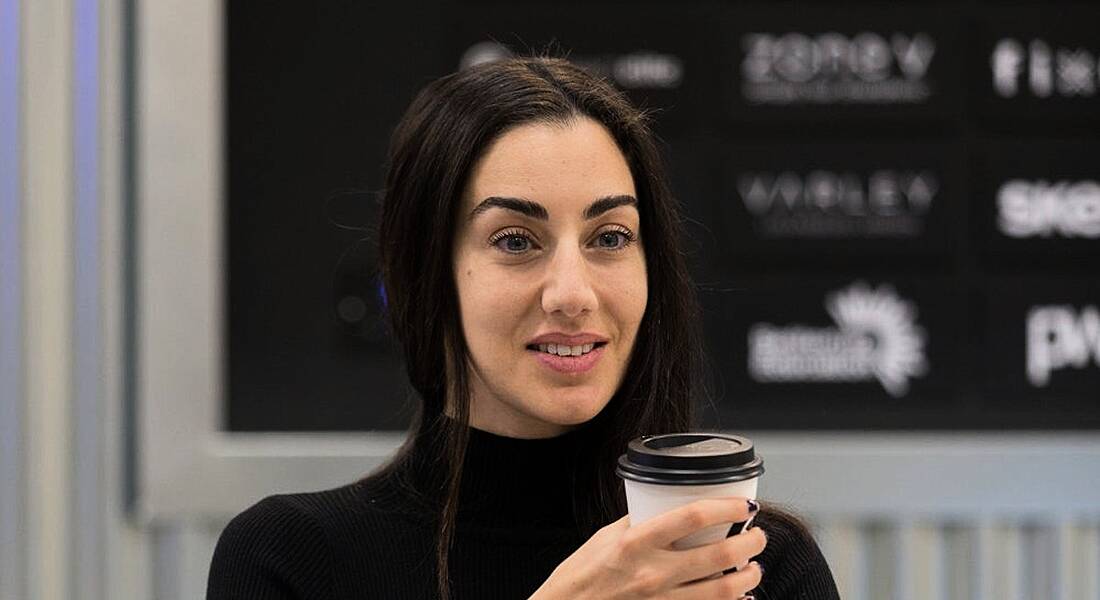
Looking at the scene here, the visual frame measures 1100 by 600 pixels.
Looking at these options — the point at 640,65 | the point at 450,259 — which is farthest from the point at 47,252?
the point at 450,259

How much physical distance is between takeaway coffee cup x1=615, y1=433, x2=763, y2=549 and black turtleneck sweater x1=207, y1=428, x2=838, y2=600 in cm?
34

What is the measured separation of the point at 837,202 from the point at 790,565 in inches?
39.5

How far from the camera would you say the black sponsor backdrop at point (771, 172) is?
219 centimetres

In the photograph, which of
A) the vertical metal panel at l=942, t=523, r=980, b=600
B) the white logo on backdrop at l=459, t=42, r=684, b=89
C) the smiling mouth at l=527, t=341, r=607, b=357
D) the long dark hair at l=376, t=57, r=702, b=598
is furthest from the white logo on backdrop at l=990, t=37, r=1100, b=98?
the smiling mouth at l=527, t=341, r=607, b=357

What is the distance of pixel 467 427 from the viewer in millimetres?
1304

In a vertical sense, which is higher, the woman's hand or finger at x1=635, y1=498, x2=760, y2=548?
finger at x1=635, y1=498, x2=760, y2=548

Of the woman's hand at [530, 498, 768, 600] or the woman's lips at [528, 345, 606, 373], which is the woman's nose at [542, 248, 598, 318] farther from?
the woman's hand at [530, 498, 768, 600]

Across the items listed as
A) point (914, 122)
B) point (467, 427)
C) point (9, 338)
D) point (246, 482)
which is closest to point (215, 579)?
point (467, 427)

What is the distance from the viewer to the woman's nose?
1.17 metres

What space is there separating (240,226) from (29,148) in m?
0.37

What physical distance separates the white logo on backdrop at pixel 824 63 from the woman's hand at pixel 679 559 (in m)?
1.35

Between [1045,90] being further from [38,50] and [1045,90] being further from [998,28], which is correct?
[38,50]

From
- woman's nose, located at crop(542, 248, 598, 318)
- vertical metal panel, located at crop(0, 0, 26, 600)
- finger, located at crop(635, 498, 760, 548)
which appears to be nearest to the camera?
finger, located at crop(635, 498, 760, 548)

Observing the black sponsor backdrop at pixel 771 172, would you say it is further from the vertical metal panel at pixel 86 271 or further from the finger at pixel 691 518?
the finger at pixel 691 518
